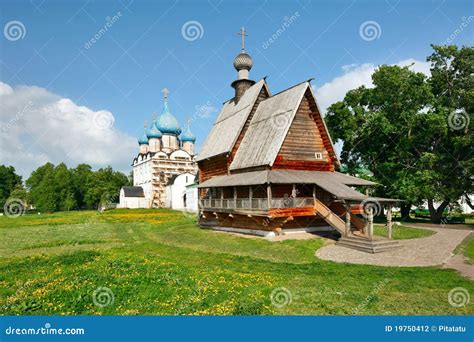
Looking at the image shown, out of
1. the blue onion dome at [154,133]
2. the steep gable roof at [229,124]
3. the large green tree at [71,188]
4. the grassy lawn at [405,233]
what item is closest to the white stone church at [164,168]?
the blue onion dome at [154,133]

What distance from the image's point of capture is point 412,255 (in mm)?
13805

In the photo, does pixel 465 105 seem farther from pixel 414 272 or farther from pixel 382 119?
pixel 414 272

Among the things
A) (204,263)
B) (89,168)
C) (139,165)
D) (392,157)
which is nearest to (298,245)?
(204,263)

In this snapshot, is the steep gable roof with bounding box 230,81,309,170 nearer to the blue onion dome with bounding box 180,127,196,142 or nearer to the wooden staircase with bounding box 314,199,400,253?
the wooden staircase with bounding box 314,199,400,253

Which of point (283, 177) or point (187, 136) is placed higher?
point (187, 136)

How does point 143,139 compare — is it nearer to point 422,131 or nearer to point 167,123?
point 167,123

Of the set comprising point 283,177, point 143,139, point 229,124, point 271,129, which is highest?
point 143,139

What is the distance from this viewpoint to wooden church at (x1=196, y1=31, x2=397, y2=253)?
1770cm

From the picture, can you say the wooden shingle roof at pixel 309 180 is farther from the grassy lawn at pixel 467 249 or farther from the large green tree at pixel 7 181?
the large green tree at pixel 7 181

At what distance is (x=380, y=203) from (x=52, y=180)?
8066 cm

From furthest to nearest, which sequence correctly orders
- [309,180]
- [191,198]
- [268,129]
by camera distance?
[191,198]
[268,129]
[309,180]

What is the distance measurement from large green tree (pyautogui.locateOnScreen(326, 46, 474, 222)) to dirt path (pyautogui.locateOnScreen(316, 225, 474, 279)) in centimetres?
1054

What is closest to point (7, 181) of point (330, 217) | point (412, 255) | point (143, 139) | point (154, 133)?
point (143, 139)

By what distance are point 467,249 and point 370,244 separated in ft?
16.2
